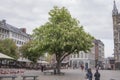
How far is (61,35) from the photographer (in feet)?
158

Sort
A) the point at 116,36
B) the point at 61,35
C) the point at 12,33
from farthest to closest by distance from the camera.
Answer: the point at 12,33 → the point at 116,36 → the point at 61,35

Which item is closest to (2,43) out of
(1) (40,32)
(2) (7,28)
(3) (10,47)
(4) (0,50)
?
(3) (10,47)

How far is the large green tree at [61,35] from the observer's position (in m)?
48.0

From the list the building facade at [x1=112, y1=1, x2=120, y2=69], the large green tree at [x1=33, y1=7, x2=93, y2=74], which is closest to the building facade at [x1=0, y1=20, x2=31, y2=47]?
the building facade at [x1=112, y1=1, x2=120, y2=69]

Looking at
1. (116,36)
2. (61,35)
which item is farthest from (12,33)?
(61,35)

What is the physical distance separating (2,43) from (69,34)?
41.8 metres

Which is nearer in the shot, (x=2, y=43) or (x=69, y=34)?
(x=69, y=34)

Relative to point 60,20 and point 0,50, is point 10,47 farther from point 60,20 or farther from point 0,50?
point 60,20

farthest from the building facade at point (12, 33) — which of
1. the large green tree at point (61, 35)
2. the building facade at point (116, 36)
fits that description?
the large green tree at point (61, 35)

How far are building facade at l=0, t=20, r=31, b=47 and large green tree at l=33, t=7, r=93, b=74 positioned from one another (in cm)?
5616

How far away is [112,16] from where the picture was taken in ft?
352

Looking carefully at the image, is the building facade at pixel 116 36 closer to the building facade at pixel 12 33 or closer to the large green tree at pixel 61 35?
the building facade at pixel 12 33

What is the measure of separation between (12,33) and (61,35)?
69.6 metres

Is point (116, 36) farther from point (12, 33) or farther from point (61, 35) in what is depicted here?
point (61, 35)
